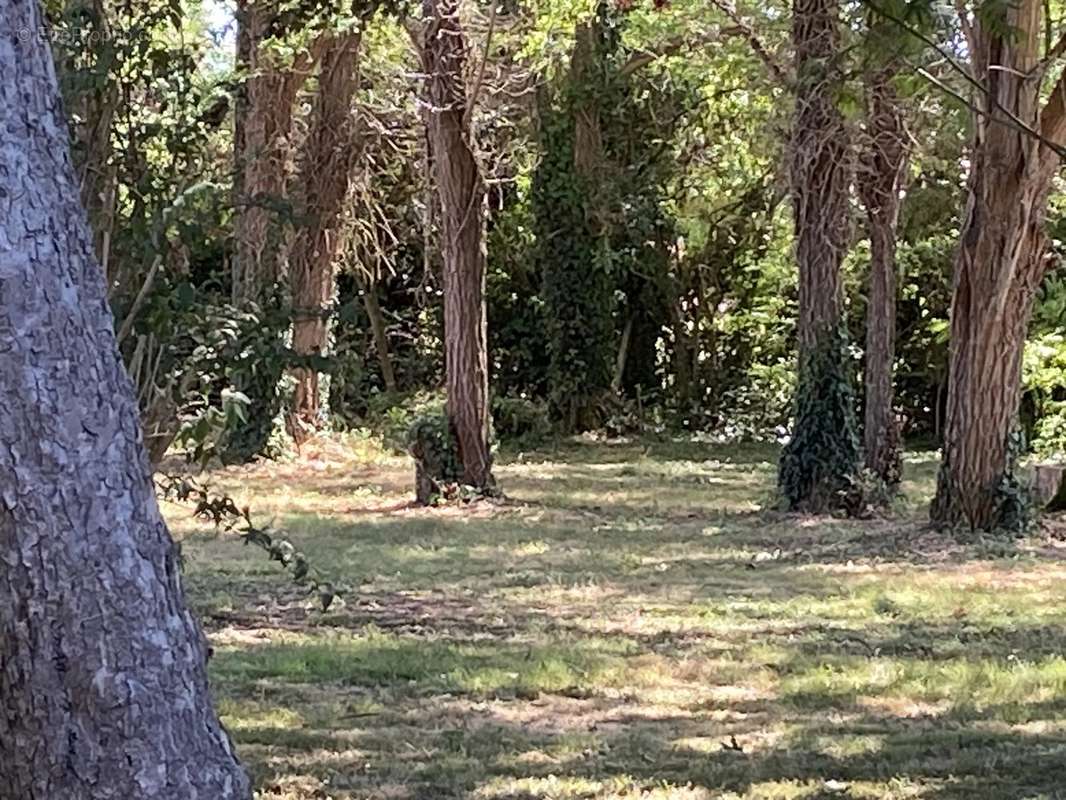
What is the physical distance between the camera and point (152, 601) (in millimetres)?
2553

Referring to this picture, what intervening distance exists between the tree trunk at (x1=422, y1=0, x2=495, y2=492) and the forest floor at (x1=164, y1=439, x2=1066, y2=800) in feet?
3.40

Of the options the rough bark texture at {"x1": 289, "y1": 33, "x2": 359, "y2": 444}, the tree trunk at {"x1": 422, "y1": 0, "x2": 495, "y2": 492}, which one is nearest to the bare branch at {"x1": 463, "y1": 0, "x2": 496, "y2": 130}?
the tree trunk at {"x1": 422, "y1": 0, "x2": 495, "y2": 492}

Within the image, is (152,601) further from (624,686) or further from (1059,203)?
(1059,203)

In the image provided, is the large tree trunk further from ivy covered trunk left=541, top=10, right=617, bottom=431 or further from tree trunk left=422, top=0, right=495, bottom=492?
ivy covered trunk left=541, top=10, right=617, bottom=431

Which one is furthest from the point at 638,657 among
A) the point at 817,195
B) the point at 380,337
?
the point at 380,337

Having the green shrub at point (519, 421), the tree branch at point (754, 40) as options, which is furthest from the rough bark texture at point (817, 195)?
the green shrub at point (519, 421)

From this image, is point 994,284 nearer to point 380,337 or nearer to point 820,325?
point 820,325

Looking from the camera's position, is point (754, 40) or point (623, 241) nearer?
point (754, 40)

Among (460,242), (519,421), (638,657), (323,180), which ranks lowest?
(638,657)

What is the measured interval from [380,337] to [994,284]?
1467 centimetres

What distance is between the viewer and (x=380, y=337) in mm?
25562

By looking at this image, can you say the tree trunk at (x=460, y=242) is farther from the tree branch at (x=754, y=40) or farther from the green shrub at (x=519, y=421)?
the green shrub at (x=519, y=421)

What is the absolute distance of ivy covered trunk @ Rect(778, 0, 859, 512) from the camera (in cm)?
1387

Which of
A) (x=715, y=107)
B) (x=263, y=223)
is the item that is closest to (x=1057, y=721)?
(x=263, y=223)
